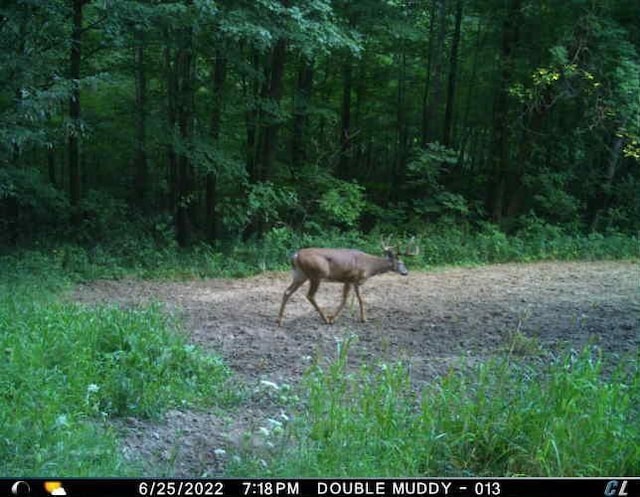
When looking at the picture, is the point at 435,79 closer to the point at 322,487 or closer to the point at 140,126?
the point at 140,126

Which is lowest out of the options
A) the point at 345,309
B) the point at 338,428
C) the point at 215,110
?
the point at 345,309

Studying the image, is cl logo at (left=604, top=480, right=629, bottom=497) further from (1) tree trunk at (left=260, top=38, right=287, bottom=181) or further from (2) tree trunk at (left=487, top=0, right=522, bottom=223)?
(2) tree trunk at (left=487, top=0, right=522, bottom=223)

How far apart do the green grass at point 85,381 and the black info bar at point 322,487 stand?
801mm

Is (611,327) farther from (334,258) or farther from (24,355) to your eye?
(24,355)

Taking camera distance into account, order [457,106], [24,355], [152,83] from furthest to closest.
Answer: [457,106]
[152,83]
[24,355]

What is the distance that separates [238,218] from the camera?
1567 cm

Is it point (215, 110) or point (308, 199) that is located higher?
point (215, 110)

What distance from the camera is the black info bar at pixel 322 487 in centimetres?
346

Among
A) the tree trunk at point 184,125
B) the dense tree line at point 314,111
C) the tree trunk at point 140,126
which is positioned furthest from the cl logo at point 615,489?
the tree trunk at point 140,126

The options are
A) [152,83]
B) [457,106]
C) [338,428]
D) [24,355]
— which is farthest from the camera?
[457,106]

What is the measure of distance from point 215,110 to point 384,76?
652 cm

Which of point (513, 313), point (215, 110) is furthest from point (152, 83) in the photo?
point (513, 313)

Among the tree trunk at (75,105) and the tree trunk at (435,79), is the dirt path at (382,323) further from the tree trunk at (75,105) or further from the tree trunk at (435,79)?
the tree trunk at (435,79)

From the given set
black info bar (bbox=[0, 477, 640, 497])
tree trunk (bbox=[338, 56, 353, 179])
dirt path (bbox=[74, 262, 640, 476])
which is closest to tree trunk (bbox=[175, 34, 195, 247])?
dirt path (bbox=[74, 262, 640, 476])
